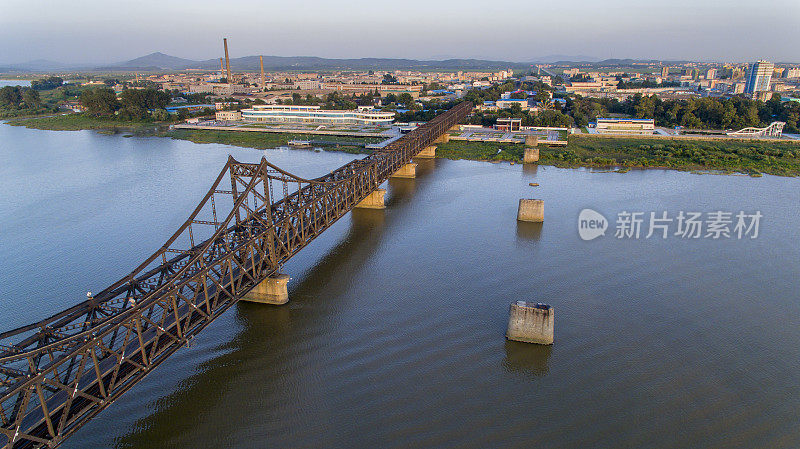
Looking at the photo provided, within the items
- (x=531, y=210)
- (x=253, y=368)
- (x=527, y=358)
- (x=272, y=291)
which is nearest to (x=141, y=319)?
(x=253, y=368)

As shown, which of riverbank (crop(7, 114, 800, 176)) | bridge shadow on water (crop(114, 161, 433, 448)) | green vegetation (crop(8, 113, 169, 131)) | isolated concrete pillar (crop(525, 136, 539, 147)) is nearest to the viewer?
bridge shadow on water (crop(114, 161, 433, 448))

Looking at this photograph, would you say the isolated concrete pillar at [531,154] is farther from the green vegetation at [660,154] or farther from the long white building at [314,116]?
the long white building at [314,116]

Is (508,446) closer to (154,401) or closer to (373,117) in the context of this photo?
(154,401)

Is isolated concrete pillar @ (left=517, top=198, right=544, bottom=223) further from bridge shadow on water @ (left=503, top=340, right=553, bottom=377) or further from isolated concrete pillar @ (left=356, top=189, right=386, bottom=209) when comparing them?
bridge shadow on water @ (left=503, top=340, right=553, bottom=377)

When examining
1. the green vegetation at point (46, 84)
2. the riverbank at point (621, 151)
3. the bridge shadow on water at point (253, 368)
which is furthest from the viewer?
the green vegetation at point (46, 84)

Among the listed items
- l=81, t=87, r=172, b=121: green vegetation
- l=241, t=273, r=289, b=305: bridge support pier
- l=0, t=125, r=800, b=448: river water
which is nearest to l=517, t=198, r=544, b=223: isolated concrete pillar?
l=0, t=125, r=800, b=448: river water

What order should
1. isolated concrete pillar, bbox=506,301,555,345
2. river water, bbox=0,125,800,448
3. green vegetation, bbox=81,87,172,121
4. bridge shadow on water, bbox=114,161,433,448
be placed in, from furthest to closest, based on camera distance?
1. green vegetation, bbox=81,87,172,121
2. isolated concrete pillar, bbox=506,301,555,345
3. river water, bbox=0,125,800,448
4. bridge shadow on water, bbox=114,161,433,448

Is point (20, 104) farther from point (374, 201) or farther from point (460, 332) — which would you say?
point (460, 332)

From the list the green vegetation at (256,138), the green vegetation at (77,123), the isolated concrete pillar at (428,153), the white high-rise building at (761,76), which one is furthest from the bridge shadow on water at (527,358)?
the white high-rise building at (761,76)
